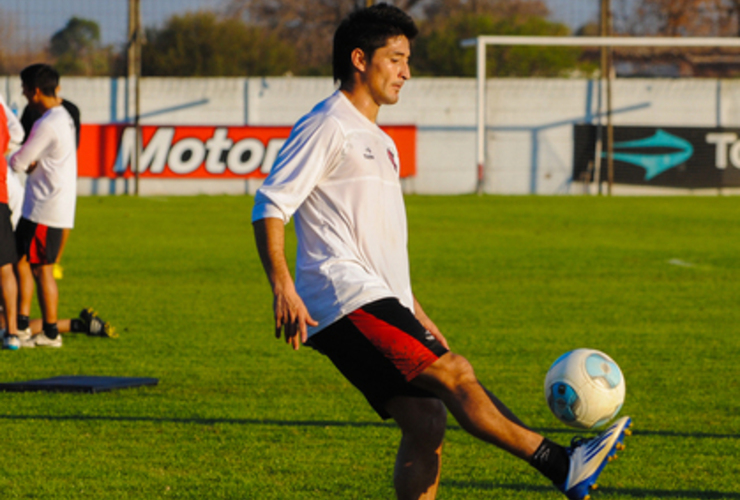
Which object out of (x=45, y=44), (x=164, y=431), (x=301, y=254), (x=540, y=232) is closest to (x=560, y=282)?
(x=540, y=232)

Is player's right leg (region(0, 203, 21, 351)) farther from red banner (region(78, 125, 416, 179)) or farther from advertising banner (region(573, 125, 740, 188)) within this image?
advertising banner (region(573, 125, 740, 188))

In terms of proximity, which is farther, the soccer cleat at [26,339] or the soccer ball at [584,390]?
the soccer cleat at [26,339]

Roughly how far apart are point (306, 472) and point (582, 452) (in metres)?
1.81

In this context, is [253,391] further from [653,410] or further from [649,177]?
[649,177]

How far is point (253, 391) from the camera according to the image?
700cm

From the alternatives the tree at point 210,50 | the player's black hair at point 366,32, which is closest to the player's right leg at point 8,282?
the player's black hair at point 366,32

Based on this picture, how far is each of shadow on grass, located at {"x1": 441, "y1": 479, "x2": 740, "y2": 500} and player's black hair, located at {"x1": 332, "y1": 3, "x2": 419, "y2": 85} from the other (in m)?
1.89

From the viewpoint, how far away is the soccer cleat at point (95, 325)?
8.95 meters

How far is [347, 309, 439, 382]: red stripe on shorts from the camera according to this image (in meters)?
3.72

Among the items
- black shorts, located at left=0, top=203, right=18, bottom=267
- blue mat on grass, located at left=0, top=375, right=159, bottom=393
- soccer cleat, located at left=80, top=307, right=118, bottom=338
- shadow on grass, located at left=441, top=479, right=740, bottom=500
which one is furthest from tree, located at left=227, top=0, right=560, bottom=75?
shadow on grass, located at left=441, top=479, right=740, bottom=500

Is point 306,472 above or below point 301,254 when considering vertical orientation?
below

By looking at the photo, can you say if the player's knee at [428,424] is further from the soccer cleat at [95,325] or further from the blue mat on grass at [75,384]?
the soccer cleat at [95,325]

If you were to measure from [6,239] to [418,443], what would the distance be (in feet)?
15.9

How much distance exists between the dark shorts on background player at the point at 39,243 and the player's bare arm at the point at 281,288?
16.4 ft
